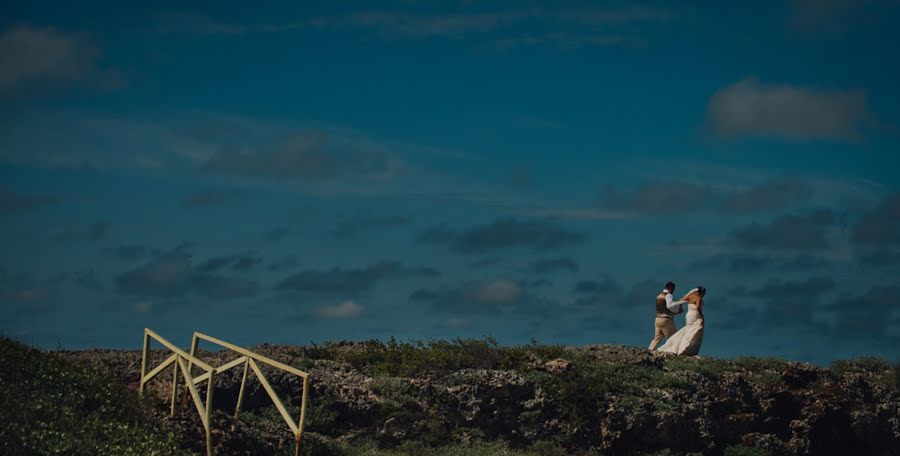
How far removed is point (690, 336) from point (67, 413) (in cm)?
1504

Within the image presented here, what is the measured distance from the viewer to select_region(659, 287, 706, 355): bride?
23.3m

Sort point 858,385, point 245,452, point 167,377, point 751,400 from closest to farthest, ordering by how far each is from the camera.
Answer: point 245,452 → point 167,377 → point 751,400 → point 858,385

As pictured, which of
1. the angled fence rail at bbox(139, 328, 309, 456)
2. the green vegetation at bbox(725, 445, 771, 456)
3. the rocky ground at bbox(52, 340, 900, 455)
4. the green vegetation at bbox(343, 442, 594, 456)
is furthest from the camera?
the green vegetation at bbox(725, 445, 771, 456)

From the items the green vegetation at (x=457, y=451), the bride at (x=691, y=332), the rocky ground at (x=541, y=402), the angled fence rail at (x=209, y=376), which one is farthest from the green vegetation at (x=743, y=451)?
the angled fence rail at (x=209, y=376)

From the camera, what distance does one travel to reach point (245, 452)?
547 inches

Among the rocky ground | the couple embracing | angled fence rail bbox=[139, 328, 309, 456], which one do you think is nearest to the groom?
the couple embracing

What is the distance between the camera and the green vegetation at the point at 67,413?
1270 cm

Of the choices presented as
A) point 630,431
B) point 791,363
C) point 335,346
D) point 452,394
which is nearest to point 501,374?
point 452,394

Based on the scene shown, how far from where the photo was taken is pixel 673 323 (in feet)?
81.1

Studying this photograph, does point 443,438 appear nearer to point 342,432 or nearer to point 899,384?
point 342,432

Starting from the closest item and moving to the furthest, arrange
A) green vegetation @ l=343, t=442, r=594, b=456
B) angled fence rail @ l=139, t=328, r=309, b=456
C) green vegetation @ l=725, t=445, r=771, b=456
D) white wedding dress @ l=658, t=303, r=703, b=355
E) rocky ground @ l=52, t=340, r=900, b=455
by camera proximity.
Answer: angled fence rail @ l=139, t=328, r=309, b=456
green vegetation @ l=343, t=442, r=594, b=456
rocky ground @ l=52, t=340, r=900, b=455
green vegetation @ l=725, t=445, r=771, b=456
white wedding dress @ l=658, t=303, r=703, b=355

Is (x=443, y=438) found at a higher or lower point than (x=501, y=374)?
lower

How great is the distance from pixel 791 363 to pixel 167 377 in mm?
13457

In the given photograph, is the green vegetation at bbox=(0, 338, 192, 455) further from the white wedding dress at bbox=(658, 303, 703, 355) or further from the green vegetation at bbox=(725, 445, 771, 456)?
the white wedding dress at bbox=(658, 303, 703, 355)
